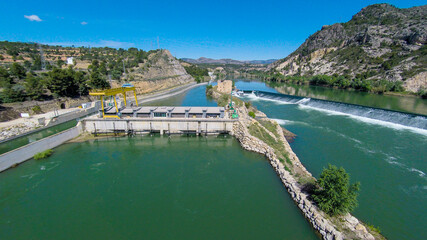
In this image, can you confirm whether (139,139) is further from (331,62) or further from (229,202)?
(331,62)

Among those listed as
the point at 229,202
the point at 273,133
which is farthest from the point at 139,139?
the point at 273,133

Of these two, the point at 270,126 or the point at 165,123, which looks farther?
the point at 165,123

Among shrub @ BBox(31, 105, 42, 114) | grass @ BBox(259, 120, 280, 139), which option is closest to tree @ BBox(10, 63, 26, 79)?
shrub @ BBox(31, 105, 42, 114)

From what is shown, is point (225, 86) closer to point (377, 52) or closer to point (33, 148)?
point (33, 148)

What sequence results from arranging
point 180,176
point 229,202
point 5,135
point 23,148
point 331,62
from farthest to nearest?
point 331,62
point 5,135
point 23,148
point 180,176
point 229,202

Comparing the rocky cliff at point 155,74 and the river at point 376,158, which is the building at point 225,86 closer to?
the rocky cliff at point 155,74

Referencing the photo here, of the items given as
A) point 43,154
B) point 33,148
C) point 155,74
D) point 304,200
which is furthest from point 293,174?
point 155,74

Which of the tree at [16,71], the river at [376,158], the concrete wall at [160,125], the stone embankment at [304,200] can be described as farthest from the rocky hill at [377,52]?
the tree at [16,71]
